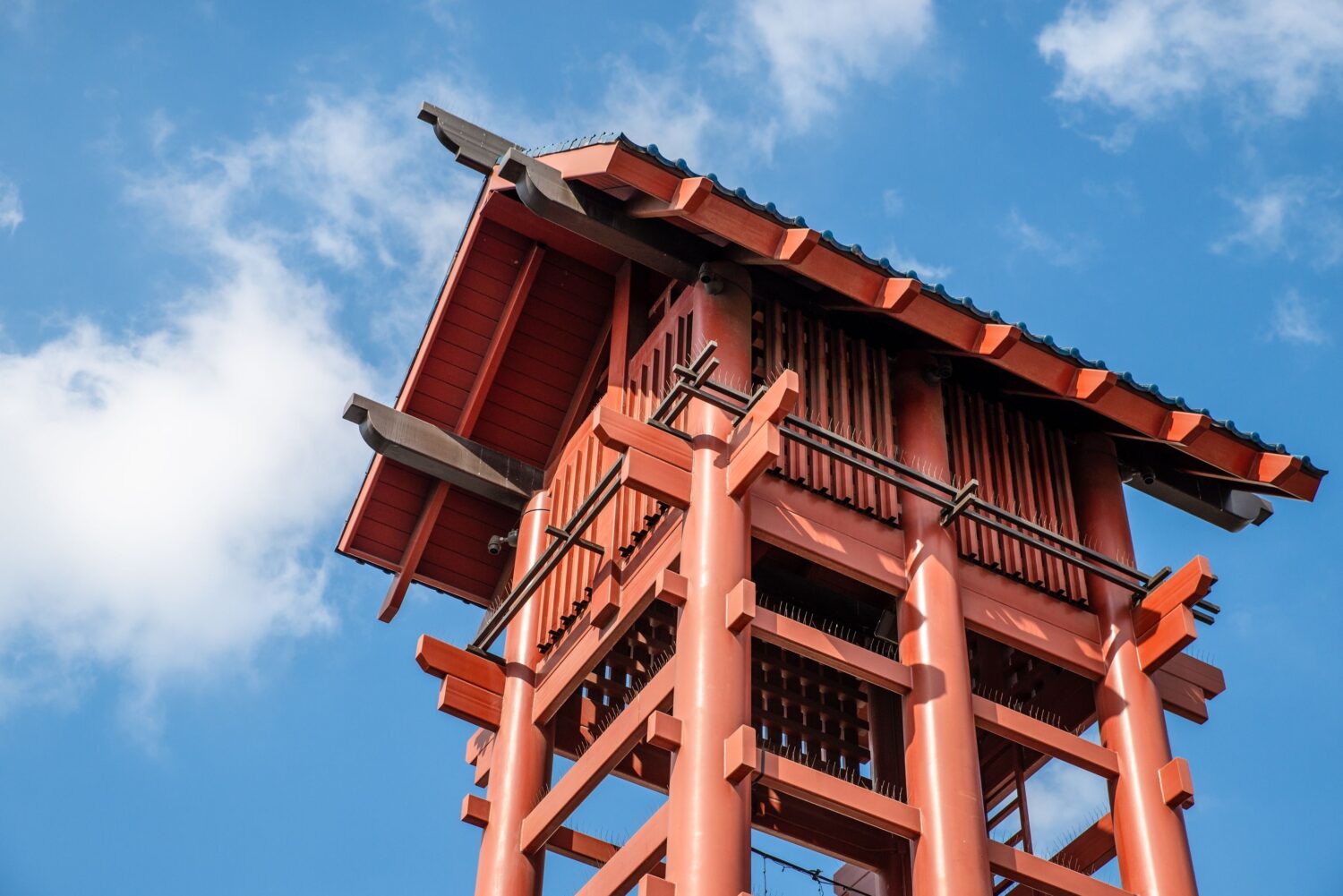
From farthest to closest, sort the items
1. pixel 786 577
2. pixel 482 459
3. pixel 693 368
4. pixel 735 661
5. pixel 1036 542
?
pixel 482 459 < pixel 786 577 < pixel 1036 542 < pixel 693 368 < pixel 735 661

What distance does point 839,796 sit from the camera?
538 inches

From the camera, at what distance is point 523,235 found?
18.1 m

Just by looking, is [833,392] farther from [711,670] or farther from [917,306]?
[711,670]

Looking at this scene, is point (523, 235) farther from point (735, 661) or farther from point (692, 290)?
point (735, 661)

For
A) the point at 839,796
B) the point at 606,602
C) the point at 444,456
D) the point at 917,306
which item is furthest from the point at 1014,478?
the point at 444,456

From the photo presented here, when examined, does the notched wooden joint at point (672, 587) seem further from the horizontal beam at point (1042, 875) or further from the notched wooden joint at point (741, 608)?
the horizontal beam at point (1042, 875)

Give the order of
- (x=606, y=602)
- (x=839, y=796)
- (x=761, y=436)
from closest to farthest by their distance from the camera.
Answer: (x=839, y=796), (x=761, y=436), (x=606, y=602)

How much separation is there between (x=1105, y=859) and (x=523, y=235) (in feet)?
25.4

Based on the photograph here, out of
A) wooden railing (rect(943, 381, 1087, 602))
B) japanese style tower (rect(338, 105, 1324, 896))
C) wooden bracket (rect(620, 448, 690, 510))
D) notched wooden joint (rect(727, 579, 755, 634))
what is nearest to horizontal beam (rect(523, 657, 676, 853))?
japanese style tower (rect(338, 105, 1324, 896))

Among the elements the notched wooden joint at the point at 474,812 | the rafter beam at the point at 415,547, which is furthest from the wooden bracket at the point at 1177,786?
the rafter beam at the point at 415,547

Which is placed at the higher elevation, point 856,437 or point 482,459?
point 482,459

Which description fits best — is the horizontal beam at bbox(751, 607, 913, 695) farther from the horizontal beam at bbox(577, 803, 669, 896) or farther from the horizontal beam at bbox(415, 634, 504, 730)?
the horizontal beam at bbox(415, 634, 504, 730)

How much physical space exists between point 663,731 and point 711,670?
62cm

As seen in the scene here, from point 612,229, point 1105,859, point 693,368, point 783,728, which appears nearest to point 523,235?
point 612,229
